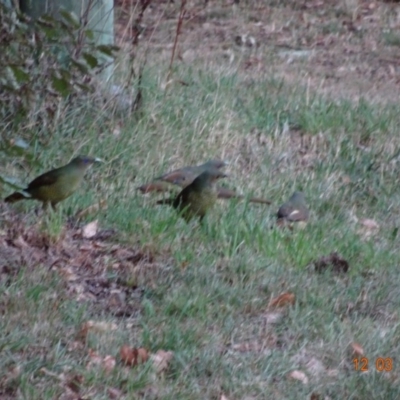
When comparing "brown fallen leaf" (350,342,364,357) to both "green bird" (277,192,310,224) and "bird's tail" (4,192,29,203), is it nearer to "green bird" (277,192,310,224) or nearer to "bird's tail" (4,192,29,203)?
"green bird" (277,192,310,224)

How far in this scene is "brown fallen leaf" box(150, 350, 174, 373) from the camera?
4930 mm

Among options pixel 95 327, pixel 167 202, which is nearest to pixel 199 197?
pixel 167 202

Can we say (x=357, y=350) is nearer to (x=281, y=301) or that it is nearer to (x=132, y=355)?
(x=281, y=301)

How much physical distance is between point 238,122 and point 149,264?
10.6 feet

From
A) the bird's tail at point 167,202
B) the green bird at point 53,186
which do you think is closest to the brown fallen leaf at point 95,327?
the green bird at point 53,186

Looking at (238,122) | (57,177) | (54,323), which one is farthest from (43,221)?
(238,122)

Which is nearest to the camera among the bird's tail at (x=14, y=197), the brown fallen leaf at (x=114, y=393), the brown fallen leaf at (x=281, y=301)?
the brown fallen leaf at (x=114, y=393)

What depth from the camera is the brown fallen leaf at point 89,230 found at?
6426 mm

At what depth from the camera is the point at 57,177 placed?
6535mm

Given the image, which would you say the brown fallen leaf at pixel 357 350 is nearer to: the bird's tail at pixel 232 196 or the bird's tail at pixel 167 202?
the bird's tail at pixel 167 202
